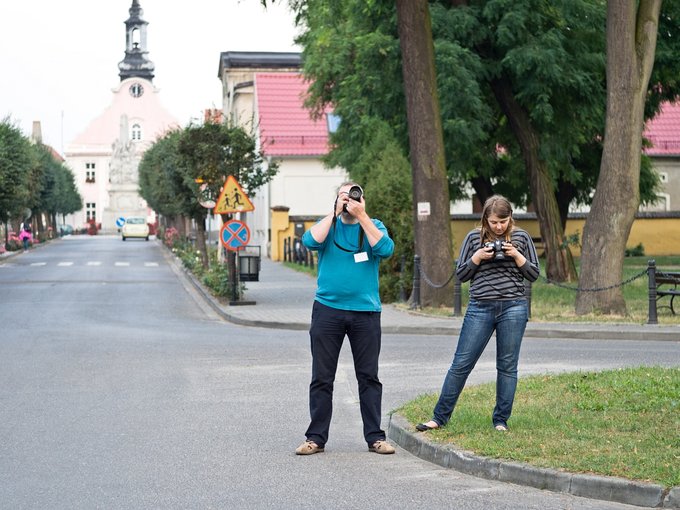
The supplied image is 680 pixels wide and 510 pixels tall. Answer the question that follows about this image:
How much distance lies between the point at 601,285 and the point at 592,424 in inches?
509

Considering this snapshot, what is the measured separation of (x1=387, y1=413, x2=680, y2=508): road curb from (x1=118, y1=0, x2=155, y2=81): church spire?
147 metres

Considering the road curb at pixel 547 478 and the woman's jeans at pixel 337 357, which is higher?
the woman's jeans at pixel 337 357

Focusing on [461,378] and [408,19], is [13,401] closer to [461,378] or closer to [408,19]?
[461,378]

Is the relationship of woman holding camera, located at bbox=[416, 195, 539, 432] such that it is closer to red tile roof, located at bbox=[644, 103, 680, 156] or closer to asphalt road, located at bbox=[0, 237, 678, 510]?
asphalt road, located at bbox=[0, 237, 678, 510]

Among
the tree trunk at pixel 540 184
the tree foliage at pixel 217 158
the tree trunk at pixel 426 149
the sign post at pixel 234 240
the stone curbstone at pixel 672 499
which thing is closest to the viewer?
the stone curbstone at pixel 672 499

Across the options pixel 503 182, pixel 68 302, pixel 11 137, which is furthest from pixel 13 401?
pixel 11 137

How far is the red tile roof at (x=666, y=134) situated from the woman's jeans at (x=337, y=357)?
51844mm

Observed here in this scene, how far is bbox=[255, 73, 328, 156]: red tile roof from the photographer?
59.5m

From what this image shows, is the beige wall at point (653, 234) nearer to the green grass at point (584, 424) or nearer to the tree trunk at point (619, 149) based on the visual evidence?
the tree trunk at point (619, 149)

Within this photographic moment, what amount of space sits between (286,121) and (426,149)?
1535 inches

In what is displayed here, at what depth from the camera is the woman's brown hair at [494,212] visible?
9094mm

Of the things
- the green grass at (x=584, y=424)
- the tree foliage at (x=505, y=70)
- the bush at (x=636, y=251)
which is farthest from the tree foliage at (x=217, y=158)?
the green grass at (x=584, y=424)

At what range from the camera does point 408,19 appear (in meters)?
23.3

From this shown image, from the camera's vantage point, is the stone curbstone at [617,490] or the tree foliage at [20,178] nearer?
the stone curbstone at [617,490]
